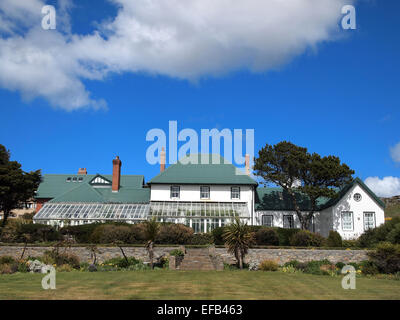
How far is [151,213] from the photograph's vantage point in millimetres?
38469

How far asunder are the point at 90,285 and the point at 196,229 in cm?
2373

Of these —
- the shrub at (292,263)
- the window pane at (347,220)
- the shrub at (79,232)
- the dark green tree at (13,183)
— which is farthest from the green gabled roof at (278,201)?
the dark green tree at (13,183)

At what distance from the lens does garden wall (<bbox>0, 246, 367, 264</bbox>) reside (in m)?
24.9

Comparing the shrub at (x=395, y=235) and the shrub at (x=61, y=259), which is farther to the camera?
the shrub at (x=395, y=235)

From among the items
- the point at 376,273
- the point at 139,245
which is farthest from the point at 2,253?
the point at 376,273

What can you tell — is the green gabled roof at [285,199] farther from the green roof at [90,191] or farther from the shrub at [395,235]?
the shrub at [395,235]

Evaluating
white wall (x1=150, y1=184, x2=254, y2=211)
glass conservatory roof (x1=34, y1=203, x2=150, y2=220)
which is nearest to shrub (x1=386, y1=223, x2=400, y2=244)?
white wall (x1=150, y1=184, x2=254, y2=211)

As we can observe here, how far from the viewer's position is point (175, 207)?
39.2 m

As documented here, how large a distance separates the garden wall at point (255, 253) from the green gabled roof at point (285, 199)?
13.6 m

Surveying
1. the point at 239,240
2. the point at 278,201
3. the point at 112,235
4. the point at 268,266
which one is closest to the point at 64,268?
the point at 112,235

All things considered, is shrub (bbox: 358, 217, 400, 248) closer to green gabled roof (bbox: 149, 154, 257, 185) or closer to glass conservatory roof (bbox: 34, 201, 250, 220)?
glass conservatory roof (bbox: 34, 201, 250, 220)

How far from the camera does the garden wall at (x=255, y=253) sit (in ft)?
81.7

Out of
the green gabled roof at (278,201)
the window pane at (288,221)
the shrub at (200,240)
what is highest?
the green gabled roof at (278,201)

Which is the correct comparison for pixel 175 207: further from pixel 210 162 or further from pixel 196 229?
pixel 210 162
